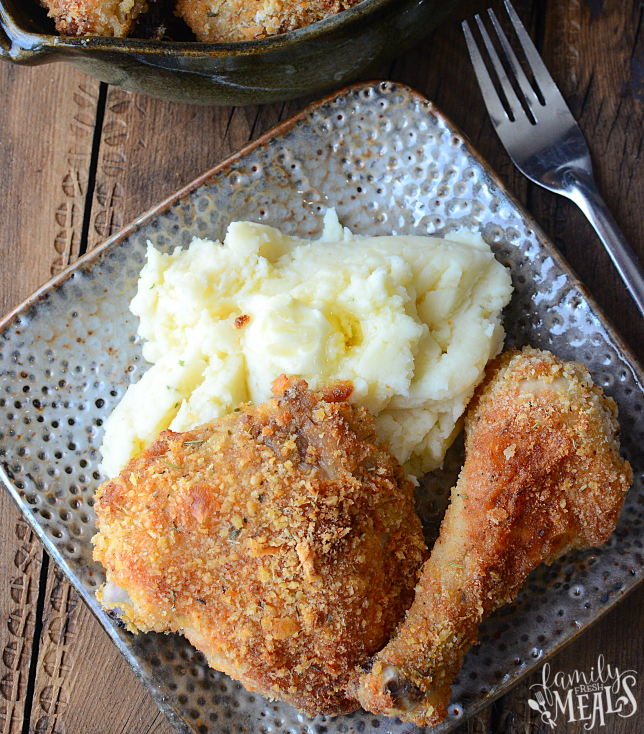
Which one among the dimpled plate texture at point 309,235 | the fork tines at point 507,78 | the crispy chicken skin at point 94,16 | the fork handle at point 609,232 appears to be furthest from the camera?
the fork tines at point 507,78

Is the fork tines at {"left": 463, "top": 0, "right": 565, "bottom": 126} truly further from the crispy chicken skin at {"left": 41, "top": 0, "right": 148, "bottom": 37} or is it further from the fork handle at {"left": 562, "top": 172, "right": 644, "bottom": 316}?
the crispy chicken skin at {"left": 41, "top": 0, "right": 148, "bottom": 37}

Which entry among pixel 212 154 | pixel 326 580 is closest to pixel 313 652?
pixel 326 580

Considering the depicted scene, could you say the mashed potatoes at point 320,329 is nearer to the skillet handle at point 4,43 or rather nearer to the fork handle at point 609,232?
the fork handle at point 609,232

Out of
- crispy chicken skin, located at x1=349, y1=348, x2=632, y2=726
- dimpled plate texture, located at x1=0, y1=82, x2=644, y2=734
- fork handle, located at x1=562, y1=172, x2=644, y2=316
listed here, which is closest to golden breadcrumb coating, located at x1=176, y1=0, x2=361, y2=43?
dimpled plate texture, located at x1=0, y1=82, x2=644, y2=734

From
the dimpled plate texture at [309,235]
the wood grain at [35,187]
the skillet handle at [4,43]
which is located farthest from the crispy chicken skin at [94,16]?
the wood grain at [35,187]

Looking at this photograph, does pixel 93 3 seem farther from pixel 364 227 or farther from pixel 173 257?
pixel 364 227
